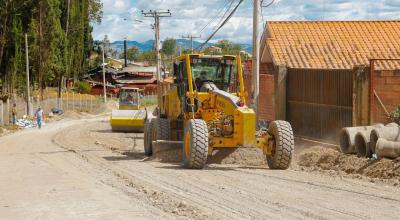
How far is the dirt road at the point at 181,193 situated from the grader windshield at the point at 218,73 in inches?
85.1

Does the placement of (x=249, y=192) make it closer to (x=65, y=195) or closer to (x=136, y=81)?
(x=65, y=195)

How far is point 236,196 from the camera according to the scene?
444 inches

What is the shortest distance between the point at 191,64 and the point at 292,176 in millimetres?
4280

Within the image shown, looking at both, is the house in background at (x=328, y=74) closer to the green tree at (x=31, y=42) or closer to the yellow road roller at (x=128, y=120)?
the yellow road roller at (x=128, y=120)

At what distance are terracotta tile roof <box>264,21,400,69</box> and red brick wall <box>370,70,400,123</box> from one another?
817cm

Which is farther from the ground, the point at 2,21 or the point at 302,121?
the point at 2,21

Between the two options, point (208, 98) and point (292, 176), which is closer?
point (292, 176)

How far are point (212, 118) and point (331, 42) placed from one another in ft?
41.3

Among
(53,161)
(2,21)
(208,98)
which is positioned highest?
(2,21)

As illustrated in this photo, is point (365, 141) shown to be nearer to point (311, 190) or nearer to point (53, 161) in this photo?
point (311, 190)

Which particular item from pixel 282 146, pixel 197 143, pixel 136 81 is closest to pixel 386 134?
pixel 282 146

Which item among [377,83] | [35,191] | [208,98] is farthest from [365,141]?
[35,191]

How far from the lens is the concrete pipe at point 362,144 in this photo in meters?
15.8

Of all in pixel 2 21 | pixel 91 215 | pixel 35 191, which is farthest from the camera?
pixel 2 21
